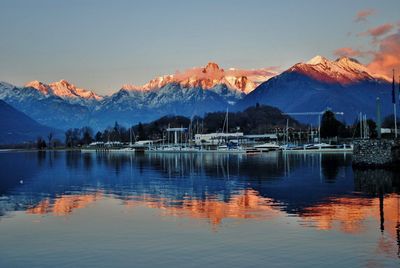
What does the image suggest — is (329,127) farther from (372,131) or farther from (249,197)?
(249,197)

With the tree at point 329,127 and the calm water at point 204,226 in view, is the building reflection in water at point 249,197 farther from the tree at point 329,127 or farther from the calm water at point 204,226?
the tree at point 329,127

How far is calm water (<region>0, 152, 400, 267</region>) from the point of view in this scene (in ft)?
74.1

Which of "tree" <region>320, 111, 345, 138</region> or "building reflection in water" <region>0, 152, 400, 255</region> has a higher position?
"tree" <region>320, 111, 345, 138</region>

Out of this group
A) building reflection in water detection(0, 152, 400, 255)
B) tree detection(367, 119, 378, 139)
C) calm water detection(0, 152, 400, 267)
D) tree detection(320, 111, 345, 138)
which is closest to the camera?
calm water detection(0, 152, 400, 267)

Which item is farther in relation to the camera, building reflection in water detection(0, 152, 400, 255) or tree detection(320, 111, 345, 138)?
tree detection(320, 111, 345, 138)

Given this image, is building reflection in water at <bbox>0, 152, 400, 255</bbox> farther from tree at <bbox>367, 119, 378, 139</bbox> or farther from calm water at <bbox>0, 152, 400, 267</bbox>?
tree at <bbox>367, 119, 378, 139</bbox>

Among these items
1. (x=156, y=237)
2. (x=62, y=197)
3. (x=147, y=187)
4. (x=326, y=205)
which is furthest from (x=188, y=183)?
(x=156, y=237)

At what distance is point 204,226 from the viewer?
2928cm

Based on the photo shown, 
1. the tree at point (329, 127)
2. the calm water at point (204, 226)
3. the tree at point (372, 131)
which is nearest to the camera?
the calm water at point (204, 226)

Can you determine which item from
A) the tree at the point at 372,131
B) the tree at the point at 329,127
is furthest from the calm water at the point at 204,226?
the tree at the point at 329,127

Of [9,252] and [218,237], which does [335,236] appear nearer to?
[218,237]

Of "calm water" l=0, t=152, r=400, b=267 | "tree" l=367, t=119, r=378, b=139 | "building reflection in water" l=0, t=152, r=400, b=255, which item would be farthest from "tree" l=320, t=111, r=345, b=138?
"calm water" l=0, t=152, r=400, b=267

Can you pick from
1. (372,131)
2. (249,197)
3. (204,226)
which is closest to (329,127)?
(372,131)

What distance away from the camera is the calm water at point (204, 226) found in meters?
22.6
